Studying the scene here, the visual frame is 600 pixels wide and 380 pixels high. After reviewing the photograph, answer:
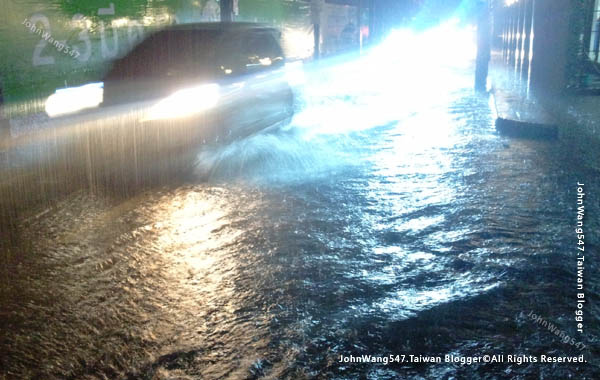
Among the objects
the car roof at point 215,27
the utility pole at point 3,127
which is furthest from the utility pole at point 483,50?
the utility pole at point 3,127

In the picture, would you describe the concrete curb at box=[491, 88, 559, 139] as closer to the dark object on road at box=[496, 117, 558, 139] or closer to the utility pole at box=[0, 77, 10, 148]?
the dark object on road at box=[496, 117, 558, 139]

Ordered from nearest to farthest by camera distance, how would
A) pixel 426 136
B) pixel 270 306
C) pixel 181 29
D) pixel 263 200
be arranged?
pixel 270 306 < pixel 263 200 < pixel 181 29 < pixel 426 136

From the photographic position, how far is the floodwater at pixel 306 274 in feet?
8.59

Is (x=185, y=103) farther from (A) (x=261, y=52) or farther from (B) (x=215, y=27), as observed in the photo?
(A) (x=261, y=52)

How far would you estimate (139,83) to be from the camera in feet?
21.7

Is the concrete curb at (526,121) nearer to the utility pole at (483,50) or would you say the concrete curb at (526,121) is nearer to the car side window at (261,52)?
the car side window at (261,52)

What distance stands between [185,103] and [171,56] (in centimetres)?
106

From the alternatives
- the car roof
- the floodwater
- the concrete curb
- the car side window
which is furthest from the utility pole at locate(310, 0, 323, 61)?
the floodwater

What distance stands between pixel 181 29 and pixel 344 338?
19.7 ft

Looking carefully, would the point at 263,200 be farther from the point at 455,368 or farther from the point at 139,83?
the point at 455,368

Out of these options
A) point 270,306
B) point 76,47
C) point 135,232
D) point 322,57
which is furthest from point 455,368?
point 322,57

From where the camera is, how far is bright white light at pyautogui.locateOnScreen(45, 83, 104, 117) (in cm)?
768

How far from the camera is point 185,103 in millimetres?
6258

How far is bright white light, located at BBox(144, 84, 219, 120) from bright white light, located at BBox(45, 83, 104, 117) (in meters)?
1.75
